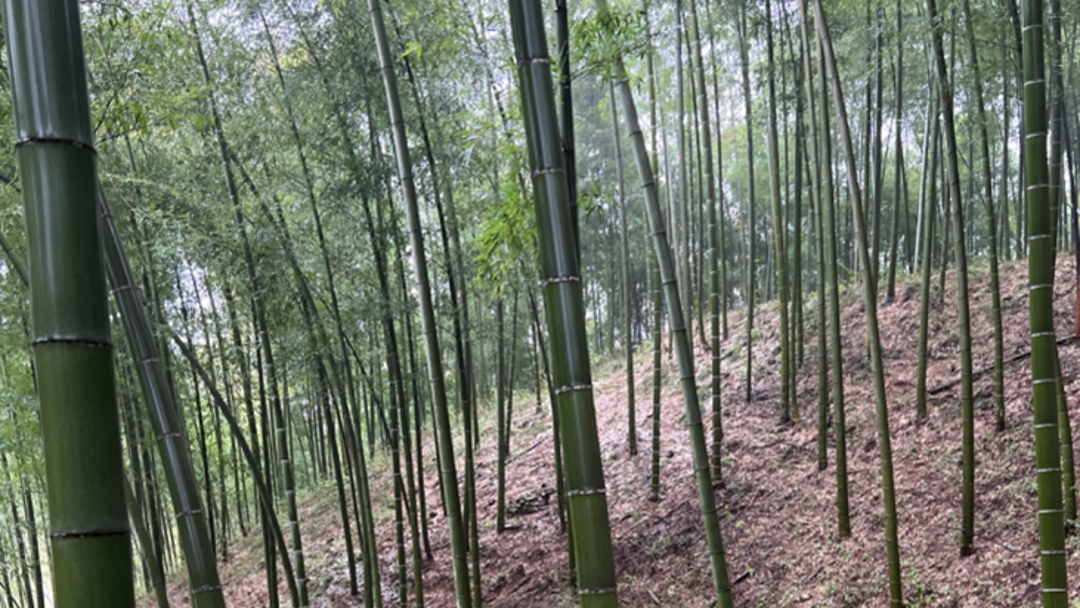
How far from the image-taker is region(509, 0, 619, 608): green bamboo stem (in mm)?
1337

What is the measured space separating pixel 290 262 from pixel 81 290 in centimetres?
429

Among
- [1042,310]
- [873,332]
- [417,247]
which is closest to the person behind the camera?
[1042,310]

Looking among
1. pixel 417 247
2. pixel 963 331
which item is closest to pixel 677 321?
pixel 417 247

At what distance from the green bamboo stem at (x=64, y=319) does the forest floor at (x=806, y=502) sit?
431 cm

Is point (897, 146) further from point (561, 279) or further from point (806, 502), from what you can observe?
point (561, 279)

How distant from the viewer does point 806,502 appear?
544 centimetres

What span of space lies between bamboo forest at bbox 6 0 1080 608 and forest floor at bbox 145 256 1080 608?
3cm

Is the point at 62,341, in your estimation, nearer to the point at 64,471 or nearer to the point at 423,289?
the point at 64,471

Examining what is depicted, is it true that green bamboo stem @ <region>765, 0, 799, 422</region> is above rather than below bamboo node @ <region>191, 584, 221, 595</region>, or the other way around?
above

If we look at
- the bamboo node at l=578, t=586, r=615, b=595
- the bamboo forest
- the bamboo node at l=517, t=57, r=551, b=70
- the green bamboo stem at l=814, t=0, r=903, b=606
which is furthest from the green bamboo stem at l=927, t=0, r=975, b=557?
the bamboo node at l=517, t=57, r=551, b=70

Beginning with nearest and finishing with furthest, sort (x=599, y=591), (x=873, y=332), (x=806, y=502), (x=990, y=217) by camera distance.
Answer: (x=599, y=591) → (x=873, y=332) → (x=990, y=217) → (x=806, y=502)

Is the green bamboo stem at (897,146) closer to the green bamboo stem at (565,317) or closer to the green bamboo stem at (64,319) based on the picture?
the green bamboo stem at (565,317)

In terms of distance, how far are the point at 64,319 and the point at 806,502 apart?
5543mm

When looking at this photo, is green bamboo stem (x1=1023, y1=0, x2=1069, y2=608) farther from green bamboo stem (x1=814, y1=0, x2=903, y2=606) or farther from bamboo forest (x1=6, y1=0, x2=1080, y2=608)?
green bamboo stem (x1=814, y1=0, x2=903, y2=606)
